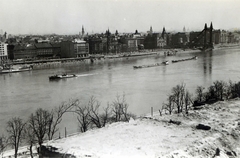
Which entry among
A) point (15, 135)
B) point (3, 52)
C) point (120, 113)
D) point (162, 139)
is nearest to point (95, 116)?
point (120, 113)

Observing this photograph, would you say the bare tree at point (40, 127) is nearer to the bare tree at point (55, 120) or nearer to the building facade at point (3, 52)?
the bare tree at point (55, 120)

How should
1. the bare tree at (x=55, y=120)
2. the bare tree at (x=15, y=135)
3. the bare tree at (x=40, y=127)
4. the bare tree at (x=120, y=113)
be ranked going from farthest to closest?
the bare tree at (x=120, y=113) → the bare tree at (x=55, y=120) → the bare tree at (x=40, y=127) → the bare tree at (x=15, y=135)

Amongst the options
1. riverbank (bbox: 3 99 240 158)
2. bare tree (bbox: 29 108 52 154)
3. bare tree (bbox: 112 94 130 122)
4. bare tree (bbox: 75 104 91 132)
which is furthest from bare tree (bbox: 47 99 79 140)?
bare tree (bbox: 112 94 130 122)

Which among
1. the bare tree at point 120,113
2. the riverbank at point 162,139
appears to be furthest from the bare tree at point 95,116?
the riverbank at point 162,139

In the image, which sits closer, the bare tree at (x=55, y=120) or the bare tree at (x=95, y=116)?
the bare tree at (x=55, y=120)

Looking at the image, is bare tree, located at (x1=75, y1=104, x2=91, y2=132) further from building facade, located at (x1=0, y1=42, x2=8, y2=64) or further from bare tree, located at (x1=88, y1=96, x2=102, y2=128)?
building facade, located at (x1=0, y1=42, x2=8, y2=64)

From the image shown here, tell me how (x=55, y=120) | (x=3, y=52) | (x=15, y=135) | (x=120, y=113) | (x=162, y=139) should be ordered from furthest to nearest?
(x=3, y=52) < (x=55, y=120) < (x=120, y=113) < (x=15, y=135) < (x=162, y=139)

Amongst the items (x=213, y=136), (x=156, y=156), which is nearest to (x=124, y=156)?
(x=156, y=156)

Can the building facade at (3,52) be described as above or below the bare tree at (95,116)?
above

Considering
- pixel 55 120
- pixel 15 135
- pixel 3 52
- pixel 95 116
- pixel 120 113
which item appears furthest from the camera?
pixel 3 52

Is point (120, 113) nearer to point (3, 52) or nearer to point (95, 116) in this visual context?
point (95, 116)
